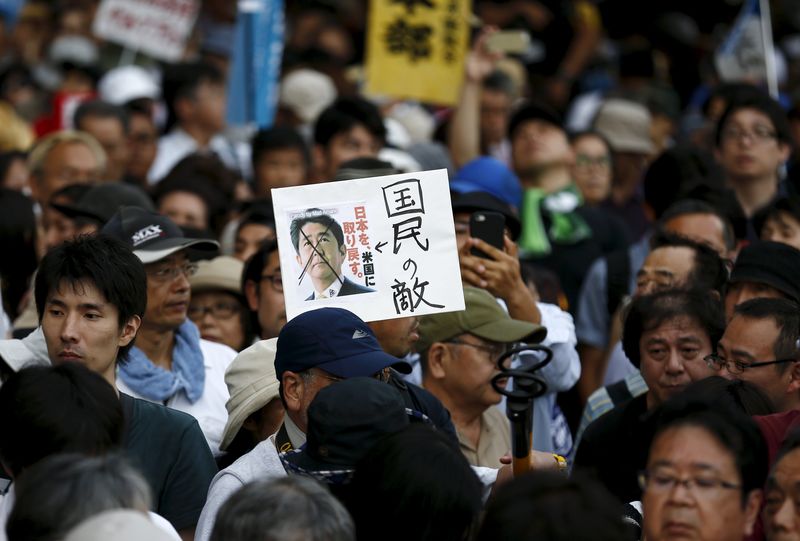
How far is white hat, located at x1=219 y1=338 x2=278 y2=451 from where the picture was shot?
5629 mm

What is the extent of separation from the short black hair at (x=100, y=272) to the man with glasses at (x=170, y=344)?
503mm

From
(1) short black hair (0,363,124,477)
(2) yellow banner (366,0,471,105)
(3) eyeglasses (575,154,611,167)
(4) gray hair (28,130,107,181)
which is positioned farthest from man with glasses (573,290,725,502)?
(2) yellow banner (366,0,471,105)

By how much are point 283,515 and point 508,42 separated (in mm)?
6644

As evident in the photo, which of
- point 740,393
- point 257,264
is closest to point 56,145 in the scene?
point 257,264

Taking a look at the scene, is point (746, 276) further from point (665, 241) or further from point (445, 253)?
point (445, 253)

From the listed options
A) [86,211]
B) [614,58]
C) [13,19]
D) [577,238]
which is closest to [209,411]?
[86,211]

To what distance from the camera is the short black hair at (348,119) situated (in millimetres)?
9492

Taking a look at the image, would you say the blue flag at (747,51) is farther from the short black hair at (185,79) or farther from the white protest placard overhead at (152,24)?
the white protest placard overhead at (152,24)

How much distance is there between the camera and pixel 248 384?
5695 millimetres

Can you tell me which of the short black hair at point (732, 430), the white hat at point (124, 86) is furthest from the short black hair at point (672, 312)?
the white hat at point (124, 86)

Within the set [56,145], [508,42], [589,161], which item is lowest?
[589,161]

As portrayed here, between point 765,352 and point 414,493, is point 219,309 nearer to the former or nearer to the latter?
point 765,352

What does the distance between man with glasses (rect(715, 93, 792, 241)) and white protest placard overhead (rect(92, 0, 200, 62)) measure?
510cm

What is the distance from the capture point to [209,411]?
6.11 m
